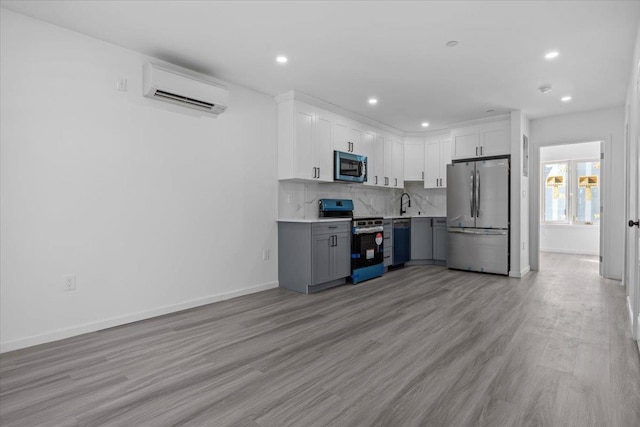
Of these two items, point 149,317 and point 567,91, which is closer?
point 149,317

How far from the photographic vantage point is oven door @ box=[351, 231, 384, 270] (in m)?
5.00

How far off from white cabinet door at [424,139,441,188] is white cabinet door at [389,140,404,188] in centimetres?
48

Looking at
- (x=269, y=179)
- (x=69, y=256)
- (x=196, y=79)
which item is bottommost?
(x=69, y=256)

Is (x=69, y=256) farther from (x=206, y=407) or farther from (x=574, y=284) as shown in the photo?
(x=574, y=284)

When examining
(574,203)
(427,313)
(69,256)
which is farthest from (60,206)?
(574,203)

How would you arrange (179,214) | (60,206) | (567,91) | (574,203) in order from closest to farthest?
1. (60,206)
2. (179,214)
3. (567,91)
4. (574,203)

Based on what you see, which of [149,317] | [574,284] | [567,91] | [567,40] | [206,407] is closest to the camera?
[206,407]

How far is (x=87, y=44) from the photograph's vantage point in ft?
10.0

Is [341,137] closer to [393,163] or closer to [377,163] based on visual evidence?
[377,163]

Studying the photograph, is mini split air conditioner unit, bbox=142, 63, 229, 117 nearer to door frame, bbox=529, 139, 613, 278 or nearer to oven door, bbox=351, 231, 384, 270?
oven door, bbox=351, 231, 384, 270

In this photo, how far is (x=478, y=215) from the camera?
5.64 metres

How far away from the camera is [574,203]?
26.5 feet

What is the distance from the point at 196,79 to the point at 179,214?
1.43 metres

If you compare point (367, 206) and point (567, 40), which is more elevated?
point (567, 40)
